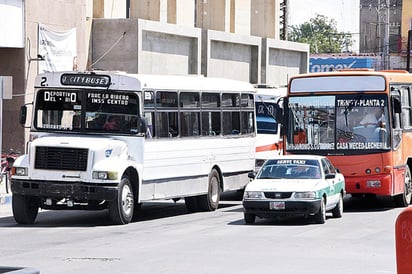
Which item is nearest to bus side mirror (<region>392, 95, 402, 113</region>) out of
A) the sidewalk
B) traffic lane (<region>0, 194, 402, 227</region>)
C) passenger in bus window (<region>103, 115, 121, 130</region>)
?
traffic lane (<region>0, 194, 402, 227</region>)

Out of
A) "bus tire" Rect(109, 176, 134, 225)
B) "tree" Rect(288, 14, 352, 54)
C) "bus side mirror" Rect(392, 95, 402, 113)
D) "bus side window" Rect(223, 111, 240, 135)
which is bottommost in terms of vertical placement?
"bus tire" Rect(109, 176, 134, 225)

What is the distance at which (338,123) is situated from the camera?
87.5 ft

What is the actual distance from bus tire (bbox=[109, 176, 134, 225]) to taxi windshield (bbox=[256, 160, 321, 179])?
311cm

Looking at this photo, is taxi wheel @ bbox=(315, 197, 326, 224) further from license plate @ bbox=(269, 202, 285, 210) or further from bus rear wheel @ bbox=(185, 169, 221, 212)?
bus rear wheel @ bbox=(185, 169, 221, 212)

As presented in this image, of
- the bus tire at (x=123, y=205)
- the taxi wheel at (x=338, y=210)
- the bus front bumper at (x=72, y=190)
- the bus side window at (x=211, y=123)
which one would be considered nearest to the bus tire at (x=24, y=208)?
the bus front bumper at (x=72, y=190)

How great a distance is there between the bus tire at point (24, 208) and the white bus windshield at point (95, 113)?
167cm

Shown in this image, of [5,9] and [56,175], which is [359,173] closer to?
[56,175]

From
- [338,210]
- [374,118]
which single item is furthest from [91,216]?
[374,118]

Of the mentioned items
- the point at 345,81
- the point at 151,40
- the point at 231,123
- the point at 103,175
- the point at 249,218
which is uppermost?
the point at 151,40

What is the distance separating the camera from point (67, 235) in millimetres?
19906

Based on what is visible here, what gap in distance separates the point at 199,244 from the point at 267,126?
49.0 ft

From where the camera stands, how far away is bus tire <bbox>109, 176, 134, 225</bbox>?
21.6 metres

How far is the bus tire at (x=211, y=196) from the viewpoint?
2606cm

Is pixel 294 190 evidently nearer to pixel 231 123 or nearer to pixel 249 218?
pixel 249 218
